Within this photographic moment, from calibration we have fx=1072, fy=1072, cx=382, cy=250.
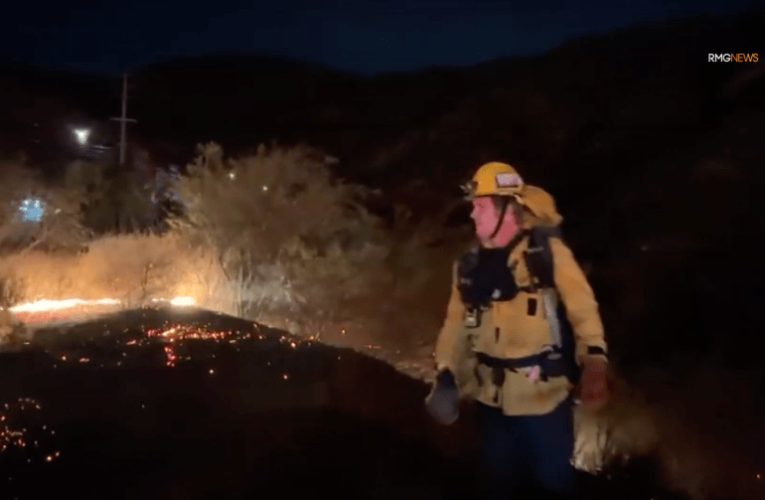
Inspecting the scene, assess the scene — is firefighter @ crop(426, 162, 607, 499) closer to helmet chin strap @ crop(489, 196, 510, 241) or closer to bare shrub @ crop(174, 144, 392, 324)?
helmet chin strap @ crop(489, 196, 510, 241)

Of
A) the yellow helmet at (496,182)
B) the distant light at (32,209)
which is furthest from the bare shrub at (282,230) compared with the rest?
the yellow helmet at (496,182)

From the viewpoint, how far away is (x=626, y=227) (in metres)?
24.5

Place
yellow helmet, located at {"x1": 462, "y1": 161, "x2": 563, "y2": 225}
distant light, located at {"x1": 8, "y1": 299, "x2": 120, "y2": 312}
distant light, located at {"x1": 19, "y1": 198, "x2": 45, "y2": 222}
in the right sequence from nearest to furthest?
yellow helmet, located at {"x1": 462, "y1": 161, "x2": 563, "y2": 225}, distant light, located at {"x1": 8, "y1": 299, "x2": 120, "y2": 312}, distant light, located at {"x1": 19, "y1": 198, "x2": 45, "y2": 222}

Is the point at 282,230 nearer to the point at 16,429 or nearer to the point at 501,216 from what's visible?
the point at 16,429

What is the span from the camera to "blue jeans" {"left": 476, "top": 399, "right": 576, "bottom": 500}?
5191 millimetres

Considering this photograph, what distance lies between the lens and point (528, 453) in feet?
17.6

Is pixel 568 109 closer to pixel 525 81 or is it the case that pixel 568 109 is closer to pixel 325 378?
pixel 525 81

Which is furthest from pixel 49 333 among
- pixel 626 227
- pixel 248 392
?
pixel 626 227

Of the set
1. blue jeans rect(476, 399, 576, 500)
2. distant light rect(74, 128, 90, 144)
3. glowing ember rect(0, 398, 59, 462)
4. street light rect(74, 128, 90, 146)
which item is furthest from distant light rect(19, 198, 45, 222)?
distant light rect(74, 128, 90, 144)

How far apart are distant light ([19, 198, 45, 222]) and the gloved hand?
2028 centimetres

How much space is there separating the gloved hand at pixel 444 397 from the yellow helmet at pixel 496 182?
94cm

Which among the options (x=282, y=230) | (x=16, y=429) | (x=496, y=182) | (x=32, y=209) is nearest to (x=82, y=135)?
(x=32, y=209)

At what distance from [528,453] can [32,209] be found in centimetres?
2259

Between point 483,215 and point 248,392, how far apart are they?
414 centimetres
